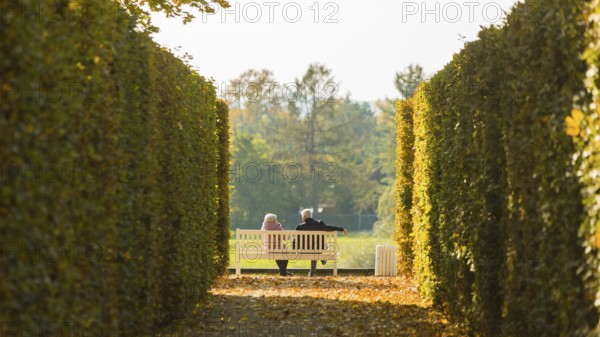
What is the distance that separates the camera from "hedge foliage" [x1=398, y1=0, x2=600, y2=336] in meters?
5.27

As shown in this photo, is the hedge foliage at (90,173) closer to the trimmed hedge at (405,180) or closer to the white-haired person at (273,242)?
Answer: the trimmed hedge at (405,180)

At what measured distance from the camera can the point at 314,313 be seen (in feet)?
35.2

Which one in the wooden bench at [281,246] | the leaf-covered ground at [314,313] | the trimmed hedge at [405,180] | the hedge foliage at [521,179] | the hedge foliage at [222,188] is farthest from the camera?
the wooden bench at [281,246]

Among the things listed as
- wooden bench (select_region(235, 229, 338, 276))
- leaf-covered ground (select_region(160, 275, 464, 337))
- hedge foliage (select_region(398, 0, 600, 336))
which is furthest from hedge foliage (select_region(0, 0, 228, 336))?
wooden bench (select_region(235, 229, 338, 276))

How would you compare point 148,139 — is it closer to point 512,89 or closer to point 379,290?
point 512,89

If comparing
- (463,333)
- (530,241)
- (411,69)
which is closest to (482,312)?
(463,333)

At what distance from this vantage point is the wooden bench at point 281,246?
666 inches

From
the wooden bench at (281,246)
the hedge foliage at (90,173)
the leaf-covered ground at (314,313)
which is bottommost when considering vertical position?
the leaf-covered ground at (314,313)

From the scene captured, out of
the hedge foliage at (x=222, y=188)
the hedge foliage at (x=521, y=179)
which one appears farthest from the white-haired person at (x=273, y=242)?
the hedge foliage at (x=521, y=179)

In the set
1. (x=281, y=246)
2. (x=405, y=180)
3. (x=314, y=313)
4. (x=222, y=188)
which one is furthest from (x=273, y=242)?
(x=314, y=313)

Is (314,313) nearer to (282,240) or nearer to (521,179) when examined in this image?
(521,179)

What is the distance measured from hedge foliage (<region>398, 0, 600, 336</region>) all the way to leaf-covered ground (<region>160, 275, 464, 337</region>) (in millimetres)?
667

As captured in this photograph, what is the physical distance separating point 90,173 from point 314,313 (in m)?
5.58

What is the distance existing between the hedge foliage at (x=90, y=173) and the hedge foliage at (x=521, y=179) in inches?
124
